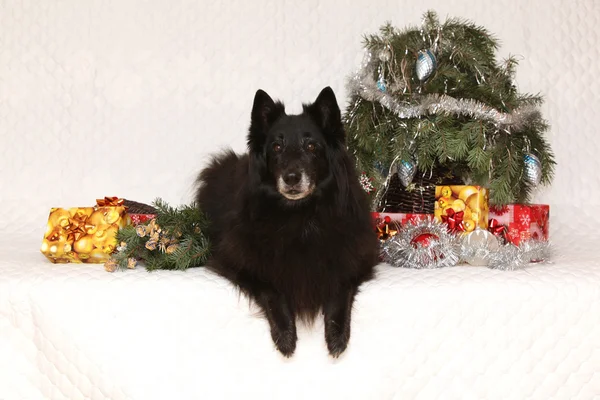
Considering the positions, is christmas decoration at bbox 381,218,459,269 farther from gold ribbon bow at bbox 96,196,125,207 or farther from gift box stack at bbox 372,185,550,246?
gold ribbon bow at bbox 96,196,125,207

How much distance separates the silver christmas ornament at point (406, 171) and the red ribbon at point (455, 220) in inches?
8.9

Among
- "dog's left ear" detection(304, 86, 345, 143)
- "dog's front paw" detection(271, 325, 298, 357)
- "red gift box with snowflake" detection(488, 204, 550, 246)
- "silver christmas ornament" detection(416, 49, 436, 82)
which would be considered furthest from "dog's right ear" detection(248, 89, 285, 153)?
"red gift box with snowflake" detection(488, 204, 550, 246)

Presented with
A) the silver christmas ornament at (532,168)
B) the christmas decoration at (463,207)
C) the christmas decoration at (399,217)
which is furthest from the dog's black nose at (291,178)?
the silver christmas ornament at (532,168)

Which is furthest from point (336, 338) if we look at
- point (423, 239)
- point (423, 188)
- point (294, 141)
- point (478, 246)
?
point (423, 188)

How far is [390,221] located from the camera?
8.10ft

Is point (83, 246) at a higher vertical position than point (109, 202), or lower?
lower

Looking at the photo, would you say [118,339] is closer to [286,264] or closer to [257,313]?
[257,313]

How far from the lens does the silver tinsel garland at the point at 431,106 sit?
2.30 metres

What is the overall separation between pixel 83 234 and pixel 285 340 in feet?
3.33

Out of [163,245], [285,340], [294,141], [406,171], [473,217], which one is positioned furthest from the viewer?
[406,171]

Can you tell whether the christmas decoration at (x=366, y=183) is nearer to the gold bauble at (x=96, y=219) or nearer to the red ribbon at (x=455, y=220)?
the red ribbon at (x=455, y=220)

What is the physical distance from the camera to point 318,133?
183 cm

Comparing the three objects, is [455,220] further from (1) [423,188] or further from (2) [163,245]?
(2) [163,245]

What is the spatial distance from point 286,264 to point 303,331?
0.22 metres
